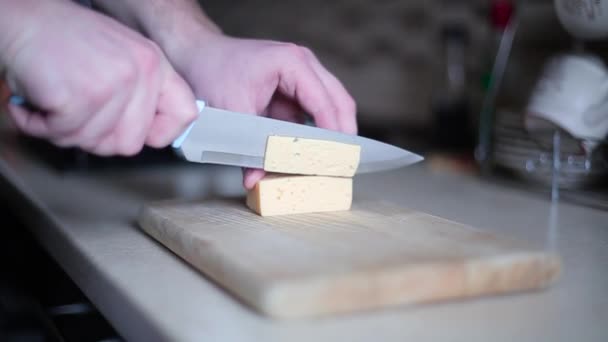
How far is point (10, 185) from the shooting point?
3.51 ft

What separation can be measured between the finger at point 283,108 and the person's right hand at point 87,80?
30 centimetres

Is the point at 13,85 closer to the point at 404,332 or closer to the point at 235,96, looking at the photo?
the point at 235,96

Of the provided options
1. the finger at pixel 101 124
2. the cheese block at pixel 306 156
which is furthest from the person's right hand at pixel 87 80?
the cheese block at pixel 306 156

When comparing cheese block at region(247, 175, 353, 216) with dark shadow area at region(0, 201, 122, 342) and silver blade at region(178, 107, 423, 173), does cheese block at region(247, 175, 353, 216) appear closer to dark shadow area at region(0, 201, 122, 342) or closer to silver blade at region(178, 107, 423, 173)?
silver blade at region(178, 107, 423, 173)

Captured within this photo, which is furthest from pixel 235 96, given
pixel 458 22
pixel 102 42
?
pixel 458 22

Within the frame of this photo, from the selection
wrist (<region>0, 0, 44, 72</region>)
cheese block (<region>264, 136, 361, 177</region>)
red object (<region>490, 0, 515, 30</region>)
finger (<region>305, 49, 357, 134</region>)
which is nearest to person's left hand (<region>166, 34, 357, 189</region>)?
finger (<region>305, 49, 357, 134</region>)

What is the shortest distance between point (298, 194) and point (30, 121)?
0.31 m

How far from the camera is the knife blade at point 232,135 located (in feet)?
2.50

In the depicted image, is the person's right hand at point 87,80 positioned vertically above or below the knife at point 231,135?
above

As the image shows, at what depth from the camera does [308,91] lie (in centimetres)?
88

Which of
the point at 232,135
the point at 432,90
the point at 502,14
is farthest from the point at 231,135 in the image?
the point at 432,90

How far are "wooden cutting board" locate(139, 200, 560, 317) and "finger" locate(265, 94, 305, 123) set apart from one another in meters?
0.25

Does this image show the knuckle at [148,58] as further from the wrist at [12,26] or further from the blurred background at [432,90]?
the blurred background at [432,90]

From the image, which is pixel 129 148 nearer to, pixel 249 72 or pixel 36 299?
pixel 249 72
